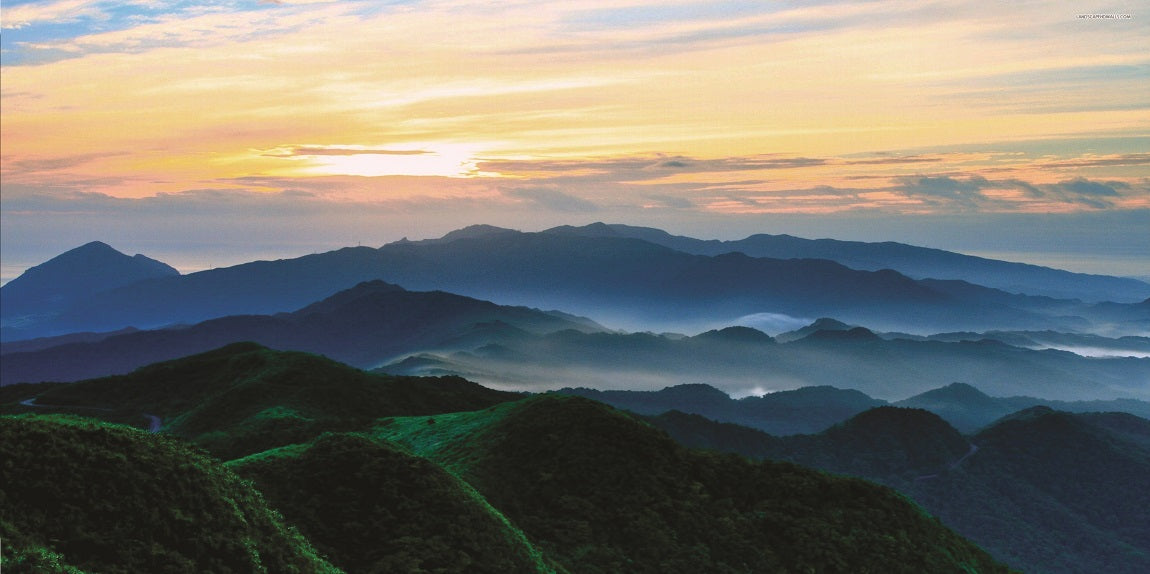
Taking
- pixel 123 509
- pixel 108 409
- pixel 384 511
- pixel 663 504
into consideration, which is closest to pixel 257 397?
pixel 108 409

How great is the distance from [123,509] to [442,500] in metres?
19.4

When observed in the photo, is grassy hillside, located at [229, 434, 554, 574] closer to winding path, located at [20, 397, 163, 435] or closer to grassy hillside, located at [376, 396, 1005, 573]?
grassy hillside, located at [376, 396, 1005, 573]

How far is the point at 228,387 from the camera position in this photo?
11706 cm

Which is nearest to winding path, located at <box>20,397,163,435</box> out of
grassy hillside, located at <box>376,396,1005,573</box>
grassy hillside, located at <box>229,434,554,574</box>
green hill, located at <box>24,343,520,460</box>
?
green hill, located at <box>24,343,520,460</box>

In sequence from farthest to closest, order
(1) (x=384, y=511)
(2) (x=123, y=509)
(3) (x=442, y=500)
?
(3) (x=442, y=500) → (1) (x=384, y=511) → (2) (x=123, y=509)

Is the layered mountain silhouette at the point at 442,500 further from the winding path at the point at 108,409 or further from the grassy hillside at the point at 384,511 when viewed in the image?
the winding path at the point at 108,409

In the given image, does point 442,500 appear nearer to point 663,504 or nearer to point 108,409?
point 663,504

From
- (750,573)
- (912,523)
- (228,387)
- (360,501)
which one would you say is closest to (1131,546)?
(912,523)

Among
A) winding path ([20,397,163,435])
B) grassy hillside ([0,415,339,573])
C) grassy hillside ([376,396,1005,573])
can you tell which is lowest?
winding path ([20,397,163,435])

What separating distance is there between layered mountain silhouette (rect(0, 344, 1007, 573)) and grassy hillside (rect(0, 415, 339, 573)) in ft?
0.25

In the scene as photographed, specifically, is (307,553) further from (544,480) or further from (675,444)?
(675,444)

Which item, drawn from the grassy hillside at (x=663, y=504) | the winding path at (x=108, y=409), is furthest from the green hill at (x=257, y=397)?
the grassy hillside at (x=663, y=504)

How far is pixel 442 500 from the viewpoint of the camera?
51.2 metres

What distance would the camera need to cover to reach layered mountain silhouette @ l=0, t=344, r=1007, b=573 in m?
35.0
